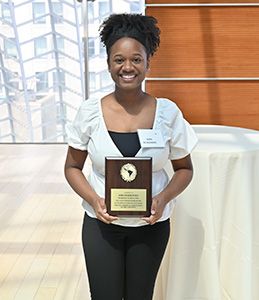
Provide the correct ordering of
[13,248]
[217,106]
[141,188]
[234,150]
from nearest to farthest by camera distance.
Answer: [141,188] < [234,150] < [13,248] < [217,106]

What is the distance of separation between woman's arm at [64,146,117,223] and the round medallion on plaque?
14 cm

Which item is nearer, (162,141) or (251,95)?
(162,141)

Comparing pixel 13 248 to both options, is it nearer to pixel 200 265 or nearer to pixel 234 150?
pixel 200 265

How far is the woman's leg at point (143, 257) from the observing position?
1.66m

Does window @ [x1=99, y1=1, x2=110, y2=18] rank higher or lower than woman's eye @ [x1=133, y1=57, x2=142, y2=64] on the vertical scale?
lower

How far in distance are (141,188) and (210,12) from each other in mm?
2432

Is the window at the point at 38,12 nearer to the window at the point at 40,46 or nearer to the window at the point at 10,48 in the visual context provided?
the window at the point at 40,46

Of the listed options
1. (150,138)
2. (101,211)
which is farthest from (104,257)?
(150,138)

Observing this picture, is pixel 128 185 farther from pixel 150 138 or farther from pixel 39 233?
pixel 39 233

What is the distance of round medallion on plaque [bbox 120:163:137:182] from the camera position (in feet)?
4.83

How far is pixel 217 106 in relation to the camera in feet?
12.1

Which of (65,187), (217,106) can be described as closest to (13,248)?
(65,187)

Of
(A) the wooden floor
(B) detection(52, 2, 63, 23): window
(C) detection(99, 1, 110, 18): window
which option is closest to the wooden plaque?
(A) the wooden floor

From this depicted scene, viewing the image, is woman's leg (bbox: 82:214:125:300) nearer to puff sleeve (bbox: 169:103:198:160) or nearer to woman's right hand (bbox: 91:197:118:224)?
woman's right hand (bbox: 91:197:118:224)
